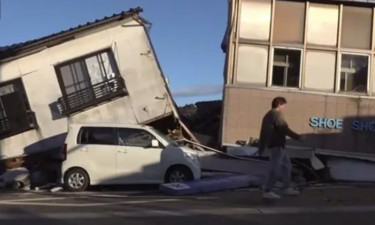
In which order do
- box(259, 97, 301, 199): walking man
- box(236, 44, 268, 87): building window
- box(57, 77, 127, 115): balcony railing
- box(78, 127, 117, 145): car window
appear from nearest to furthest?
box(259, 97, 301, 199): walking man, box(78, 127, 117, 145): car window, box(236, 44, 268, 87): building window, box(57, 77, 127, 115): balcony railing

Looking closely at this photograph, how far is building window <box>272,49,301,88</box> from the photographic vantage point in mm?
19641

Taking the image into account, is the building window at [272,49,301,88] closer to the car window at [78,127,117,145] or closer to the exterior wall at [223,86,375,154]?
the exterior wall at [223,86,375,154]

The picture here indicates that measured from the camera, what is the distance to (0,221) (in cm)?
1001

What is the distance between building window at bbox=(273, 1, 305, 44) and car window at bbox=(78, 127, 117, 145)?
621cm

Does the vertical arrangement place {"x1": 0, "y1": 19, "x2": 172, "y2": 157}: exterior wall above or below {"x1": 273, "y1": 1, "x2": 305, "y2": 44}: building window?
below

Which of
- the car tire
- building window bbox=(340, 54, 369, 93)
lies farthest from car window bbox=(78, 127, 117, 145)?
building window bbox=(340, 54, 369, 93)

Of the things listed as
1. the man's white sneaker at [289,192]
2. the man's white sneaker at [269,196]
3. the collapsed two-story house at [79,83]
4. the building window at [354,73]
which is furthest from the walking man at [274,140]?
the collapsed two-story house at [79,83]

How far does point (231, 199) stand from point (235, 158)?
539 cm

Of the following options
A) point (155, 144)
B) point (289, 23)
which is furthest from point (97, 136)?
point (289, 23)

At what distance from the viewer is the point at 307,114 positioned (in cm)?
1936

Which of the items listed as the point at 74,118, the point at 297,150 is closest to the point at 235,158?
the point at 297,150

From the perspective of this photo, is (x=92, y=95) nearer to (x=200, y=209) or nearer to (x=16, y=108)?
(x=16, y=108)

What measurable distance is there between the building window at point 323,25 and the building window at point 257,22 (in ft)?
4.22

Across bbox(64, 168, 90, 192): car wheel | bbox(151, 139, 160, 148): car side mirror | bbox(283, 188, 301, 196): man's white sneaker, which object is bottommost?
bbox(64, 168, 90, 192): car wheel
